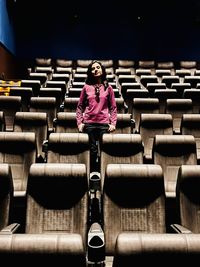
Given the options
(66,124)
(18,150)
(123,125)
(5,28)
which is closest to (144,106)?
(123,125)

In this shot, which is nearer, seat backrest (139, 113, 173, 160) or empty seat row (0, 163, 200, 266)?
empty seat row (0, 163, 200, 266)

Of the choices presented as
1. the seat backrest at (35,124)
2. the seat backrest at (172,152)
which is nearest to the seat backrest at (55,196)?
the seat backrest at (172,152)

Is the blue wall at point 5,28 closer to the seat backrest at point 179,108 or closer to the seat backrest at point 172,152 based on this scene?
the seat backrest at point 179,108

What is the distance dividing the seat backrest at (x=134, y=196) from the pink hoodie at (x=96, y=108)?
0.33 meters

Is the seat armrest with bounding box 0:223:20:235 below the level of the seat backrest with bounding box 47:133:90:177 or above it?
below

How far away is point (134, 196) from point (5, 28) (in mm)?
2222

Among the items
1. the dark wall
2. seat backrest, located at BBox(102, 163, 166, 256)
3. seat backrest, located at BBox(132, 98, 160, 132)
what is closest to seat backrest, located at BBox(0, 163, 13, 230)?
seat backrest, located at BBox(102, 163, 166, 256)

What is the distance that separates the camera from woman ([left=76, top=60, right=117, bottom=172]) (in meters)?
0.95

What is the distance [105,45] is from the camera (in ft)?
10.4

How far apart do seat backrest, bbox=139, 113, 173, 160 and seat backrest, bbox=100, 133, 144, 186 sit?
0.22m

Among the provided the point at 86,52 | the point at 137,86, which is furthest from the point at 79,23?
the point at 137,86

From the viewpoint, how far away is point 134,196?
2.08 ft

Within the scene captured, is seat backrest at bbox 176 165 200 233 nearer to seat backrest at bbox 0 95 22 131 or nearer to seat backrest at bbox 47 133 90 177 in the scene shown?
seat backrest at bbox 47 133 90 177

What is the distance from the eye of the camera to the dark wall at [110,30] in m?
3.12
